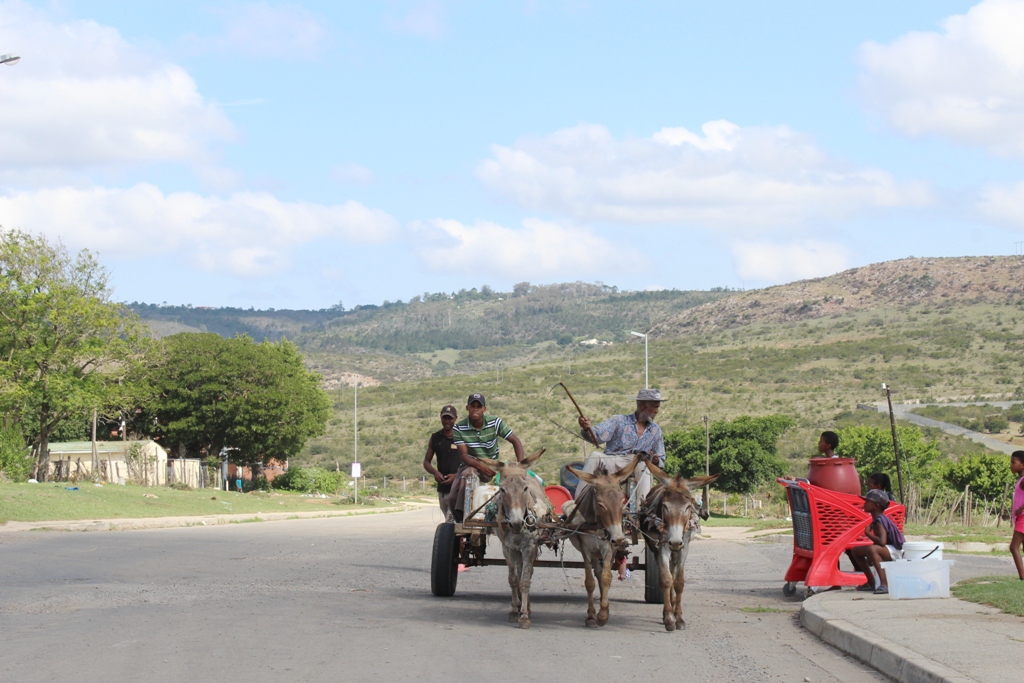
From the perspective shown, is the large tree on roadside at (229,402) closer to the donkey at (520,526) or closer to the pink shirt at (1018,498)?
the pink shirt at (1018,498)

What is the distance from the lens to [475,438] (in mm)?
13359

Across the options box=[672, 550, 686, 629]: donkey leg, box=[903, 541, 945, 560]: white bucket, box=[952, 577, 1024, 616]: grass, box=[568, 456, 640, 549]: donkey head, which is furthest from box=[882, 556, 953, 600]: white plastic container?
box=[568, 456, 640, 549]: donkey head

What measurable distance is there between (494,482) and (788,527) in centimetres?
1871

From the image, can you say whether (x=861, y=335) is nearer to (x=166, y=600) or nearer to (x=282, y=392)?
(x=282, y=392)

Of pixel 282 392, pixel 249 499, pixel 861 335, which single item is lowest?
pixel 249 499

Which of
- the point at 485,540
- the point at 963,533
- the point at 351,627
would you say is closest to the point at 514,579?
the point at 351,627

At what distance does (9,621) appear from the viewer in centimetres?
1070

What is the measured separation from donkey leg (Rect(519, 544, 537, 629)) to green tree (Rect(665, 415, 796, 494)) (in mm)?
37604

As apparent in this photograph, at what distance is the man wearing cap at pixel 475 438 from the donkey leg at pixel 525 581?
84.7 inches

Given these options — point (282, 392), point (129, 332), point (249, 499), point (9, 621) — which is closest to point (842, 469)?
point (9, 621)

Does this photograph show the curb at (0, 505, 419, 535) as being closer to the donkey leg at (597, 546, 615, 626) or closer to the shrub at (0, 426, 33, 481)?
the shrub at (0, 426, 33, 481)

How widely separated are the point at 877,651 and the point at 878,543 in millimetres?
4366

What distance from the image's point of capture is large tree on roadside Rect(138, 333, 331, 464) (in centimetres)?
6475

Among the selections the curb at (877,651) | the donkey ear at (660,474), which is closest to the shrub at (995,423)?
the curb at (877,651)
